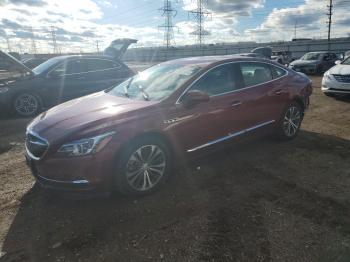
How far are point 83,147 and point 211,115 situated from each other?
6.21 feet

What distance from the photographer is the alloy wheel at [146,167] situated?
12.9ft

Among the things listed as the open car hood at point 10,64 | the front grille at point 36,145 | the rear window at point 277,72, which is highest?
the open car hood at point 10,64

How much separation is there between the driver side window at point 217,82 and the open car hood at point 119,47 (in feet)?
23.9

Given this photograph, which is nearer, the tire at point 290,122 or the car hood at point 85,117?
the car hood at point 85,117

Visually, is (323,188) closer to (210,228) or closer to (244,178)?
(244,178)

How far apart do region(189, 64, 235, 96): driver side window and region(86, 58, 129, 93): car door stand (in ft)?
15.9

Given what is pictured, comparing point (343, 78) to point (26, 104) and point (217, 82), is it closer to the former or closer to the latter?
point (217, 82)

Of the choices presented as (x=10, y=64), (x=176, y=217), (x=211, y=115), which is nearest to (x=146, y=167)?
(x=176, y=217)

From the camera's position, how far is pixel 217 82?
16.2ft

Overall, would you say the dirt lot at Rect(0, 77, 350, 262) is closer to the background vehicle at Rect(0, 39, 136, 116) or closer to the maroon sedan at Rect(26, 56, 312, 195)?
the maroon sedan at Rect(26, 56, 312, 195)

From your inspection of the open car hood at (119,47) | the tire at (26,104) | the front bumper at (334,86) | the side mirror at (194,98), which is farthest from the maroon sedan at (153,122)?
the open car hood at (119,47)

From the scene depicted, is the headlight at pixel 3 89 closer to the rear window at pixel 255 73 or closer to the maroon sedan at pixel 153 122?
the maroon sedan at pixel 153 122

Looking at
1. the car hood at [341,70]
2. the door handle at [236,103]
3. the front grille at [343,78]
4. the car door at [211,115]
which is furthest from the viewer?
the car hood at [341,70]

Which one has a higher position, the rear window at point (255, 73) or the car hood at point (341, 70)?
the rear window at point (255, 73)
